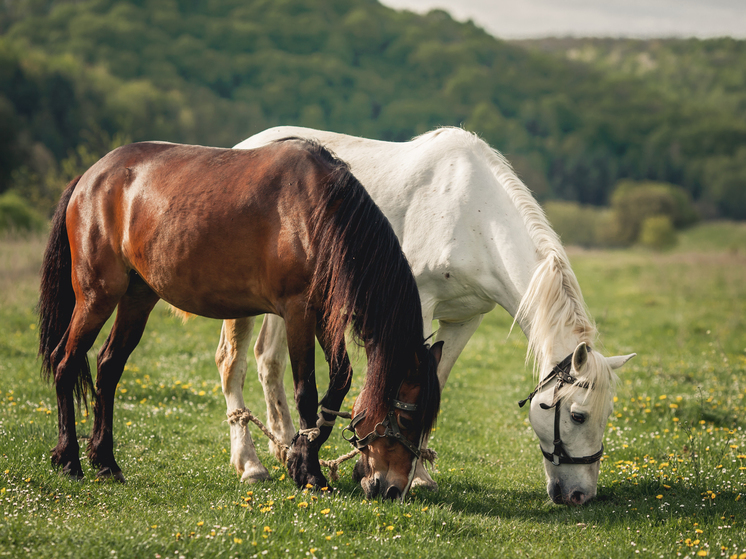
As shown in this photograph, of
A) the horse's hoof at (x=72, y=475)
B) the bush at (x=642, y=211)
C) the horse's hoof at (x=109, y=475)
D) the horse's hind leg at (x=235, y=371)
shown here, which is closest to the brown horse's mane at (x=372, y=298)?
the horse's hind leg at (x=235, y=371)

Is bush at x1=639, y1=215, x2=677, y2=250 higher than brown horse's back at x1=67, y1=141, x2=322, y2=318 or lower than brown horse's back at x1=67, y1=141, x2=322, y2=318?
lower

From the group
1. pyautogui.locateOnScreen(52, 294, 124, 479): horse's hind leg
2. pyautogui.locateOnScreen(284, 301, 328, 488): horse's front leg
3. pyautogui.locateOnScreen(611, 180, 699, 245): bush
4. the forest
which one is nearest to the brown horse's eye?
pyautogui.locateOnScreen(284, 301, 328, 488): horse's front leg

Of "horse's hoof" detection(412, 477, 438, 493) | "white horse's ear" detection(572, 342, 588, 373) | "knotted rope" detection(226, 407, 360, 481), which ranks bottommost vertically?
"horse's hoof" detection(412, 477, 438, 493)

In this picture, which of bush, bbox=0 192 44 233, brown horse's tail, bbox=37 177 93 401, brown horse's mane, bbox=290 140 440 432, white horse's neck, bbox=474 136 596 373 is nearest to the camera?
brown horse's mane, bbox=290 140 440 432

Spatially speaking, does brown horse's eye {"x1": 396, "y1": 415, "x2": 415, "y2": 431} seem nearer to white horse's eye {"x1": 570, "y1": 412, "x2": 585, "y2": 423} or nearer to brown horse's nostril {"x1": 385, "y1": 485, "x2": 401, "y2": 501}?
brown horse's nostril {"x1": 385, "y1": 485, "x2": 401, "y2": 501}

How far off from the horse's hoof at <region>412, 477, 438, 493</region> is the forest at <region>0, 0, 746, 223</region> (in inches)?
1817

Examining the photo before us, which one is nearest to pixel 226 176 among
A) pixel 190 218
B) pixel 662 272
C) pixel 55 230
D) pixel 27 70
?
pixel 190 218

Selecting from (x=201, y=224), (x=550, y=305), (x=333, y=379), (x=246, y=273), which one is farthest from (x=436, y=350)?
(x=201, y=224)

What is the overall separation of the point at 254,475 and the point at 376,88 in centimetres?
10217

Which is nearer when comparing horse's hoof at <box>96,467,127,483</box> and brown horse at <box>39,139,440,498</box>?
brown horse at <box>39,139,440,498</box>

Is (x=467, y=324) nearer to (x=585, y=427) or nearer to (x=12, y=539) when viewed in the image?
(x=585, y=427)

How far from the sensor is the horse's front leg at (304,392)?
12.8 ft

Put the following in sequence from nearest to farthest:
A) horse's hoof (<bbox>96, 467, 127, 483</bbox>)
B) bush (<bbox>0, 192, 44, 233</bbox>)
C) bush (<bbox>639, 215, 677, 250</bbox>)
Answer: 1. horse's hoof (<bbox>96, 467, 127, 483</bbox>)
2. bush (<bbox>0, 192, 44, 233</bbox>)
3. bush (<bbox>639, 215, 677, 250</bbox>)

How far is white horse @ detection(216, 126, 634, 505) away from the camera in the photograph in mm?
4098
